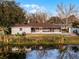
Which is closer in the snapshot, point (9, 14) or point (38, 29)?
point (9, 14)

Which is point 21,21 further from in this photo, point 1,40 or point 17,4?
point 1,40

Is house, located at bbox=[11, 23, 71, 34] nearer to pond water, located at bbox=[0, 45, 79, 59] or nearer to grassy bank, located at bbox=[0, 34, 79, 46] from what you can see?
grassy bank, located at bbox=[0, 34, 79, 46]

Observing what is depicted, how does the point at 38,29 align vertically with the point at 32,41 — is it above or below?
above

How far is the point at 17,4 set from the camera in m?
75.8

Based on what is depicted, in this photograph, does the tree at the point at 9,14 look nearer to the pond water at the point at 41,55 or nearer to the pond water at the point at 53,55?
the pond water at the point at 41,55

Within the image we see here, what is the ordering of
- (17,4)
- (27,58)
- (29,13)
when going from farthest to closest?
1. (29,13)
2. (17,4)
3. (27,58)

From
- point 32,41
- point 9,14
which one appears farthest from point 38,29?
point 32,41

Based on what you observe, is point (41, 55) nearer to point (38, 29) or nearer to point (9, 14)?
point (9, 14)

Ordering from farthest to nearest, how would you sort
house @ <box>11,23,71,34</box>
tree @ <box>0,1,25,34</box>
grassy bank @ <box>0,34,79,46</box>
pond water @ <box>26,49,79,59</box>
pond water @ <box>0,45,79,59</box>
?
house @ <box>11,23,71,34</box>
tree @ <box>0,1,25,34</box>
grassy bank @ <box>0,34,79,46</box>
pond water @ <box>26,49,79,59</box>
pond water @ <box>0,45,79,59</box>

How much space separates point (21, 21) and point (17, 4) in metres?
4.83

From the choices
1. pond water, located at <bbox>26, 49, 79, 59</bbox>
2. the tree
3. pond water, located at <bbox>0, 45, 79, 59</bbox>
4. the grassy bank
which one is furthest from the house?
pond water, located at <bbox>26, 49, 79, 59</bbox>

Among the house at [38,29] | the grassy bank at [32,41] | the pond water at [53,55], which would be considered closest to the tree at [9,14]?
the house at [38,29]

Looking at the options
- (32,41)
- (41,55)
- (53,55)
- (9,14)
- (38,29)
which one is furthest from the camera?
(38,29)

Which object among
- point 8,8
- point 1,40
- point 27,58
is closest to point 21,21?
point 8,8
